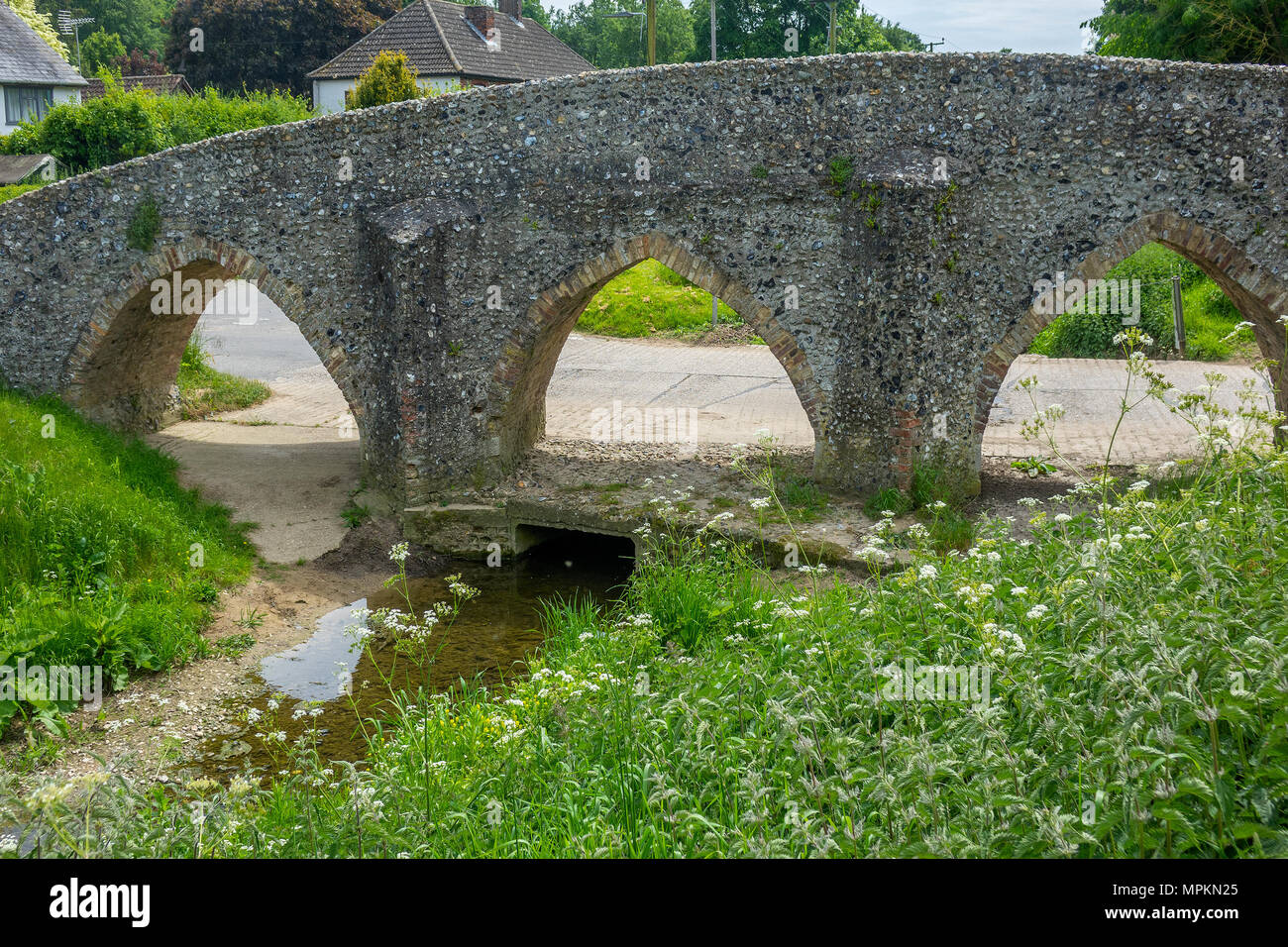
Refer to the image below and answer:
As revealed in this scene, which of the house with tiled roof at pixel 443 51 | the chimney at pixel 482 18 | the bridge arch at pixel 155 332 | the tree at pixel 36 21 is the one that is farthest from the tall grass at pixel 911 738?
the tree at pixel 36 21

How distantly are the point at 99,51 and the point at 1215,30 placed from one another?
53025mm

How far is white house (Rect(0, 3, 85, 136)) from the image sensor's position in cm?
3572

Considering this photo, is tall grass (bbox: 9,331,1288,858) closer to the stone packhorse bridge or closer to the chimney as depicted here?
the stone packhorse bridge

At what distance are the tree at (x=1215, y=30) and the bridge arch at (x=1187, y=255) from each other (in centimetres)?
843

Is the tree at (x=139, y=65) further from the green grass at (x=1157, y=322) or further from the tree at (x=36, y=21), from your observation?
the green grass at (x=1157, y=322)

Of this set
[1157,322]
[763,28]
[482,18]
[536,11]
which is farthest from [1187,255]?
[536,11]

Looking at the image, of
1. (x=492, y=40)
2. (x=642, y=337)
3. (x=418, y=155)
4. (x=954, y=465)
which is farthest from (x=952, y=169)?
(x=492, y=40)

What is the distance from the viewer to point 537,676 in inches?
225

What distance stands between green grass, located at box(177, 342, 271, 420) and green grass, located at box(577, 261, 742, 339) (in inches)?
264

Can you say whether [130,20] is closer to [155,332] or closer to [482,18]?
[482,18]

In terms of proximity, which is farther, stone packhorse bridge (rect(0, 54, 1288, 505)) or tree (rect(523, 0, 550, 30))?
tree (rect(523, 0, 550, 30))

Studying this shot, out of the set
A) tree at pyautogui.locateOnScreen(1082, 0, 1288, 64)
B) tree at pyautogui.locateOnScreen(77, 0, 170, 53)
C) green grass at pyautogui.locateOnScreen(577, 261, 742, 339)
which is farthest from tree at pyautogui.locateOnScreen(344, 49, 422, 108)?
tree at pyautogui.locateOnScreen(77, 0, 170, 53)

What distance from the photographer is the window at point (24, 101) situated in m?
36.7

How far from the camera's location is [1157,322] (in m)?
17.0
